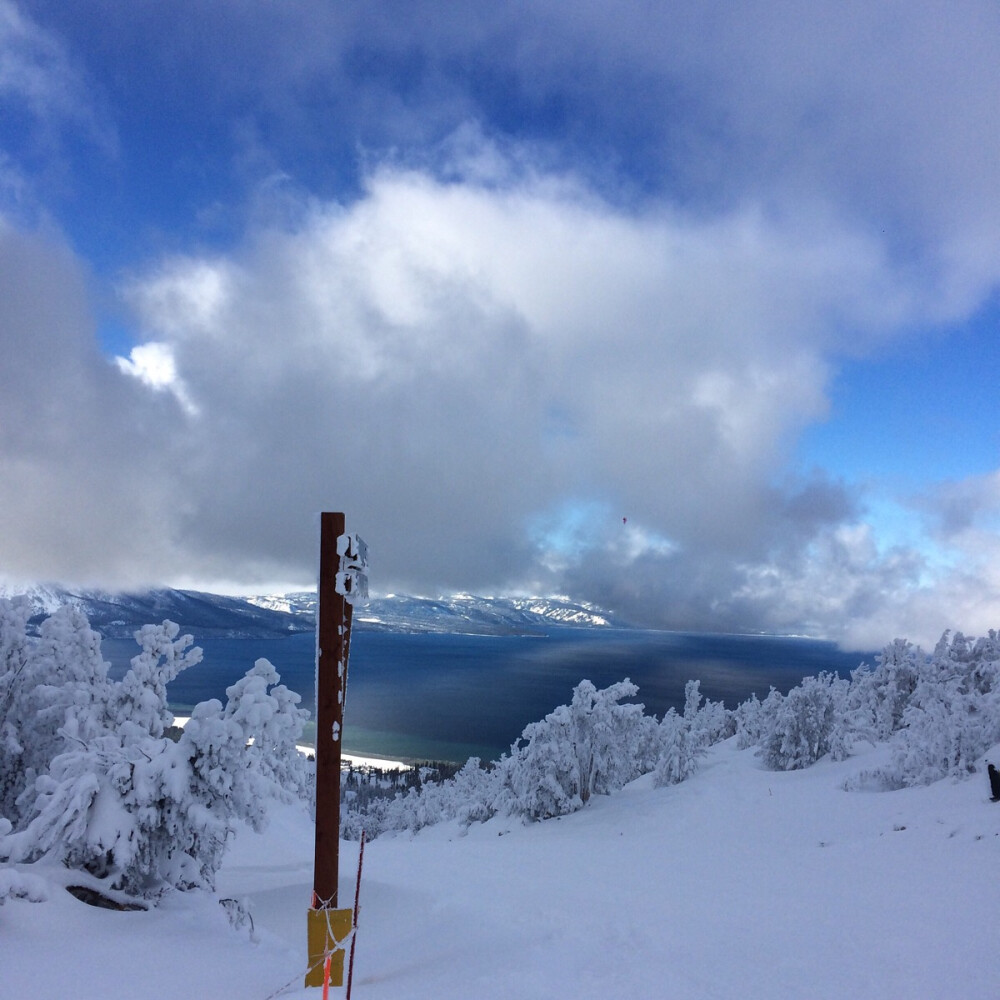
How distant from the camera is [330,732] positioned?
5855 millimetres

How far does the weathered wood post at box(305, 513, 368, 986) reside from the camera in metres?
5.80

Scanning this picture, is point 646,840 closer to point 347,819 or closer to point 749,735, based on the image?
point 749,735

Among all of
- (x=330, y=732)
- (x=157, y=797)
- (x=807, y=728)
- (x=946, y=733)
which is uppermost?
(x=330, y=732)

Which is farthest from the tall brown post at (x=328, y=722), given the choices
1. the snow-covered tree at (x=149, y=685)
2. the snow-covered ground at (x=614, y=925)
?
the snow-covered tree at (x=149, y=685)

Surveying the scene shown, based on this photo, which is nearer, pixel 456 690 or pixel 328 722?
pixel 328 722

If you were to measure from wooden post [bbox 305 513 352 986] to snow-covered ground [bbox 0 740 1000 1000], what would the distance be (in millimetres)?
440

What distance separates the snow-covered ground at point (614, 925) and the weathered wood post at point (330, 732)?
0.47 metres

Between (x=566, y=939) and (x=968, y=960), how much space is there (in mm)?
4519

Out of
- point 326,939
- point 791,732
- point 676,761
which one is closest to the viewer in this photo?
point 326,939

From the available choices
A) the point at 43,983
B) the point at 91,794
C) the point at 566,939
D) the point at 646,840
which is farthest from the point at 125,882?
the point at 646,840

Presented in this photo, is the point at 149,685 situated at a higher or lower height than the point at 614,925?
higher

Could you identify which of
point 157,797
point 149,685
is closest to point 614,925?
point 157,797

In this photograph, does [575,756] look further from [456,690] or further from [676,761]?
[456,690]

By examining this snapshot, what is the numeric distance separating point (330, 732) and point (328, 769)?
41 cm
